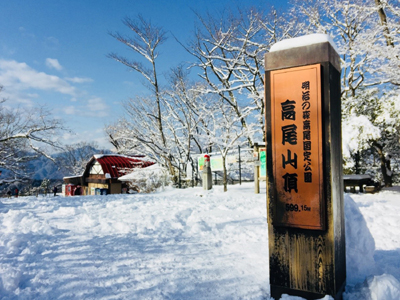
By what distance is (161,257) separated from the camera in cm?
424

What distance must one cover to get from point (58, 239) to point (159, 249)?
6.20ft

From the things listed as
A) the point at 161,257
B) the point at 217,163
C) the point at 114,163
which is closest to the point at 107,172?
the point at 114,163

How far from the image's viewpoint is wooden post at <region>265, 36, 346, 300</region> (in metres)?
2.92

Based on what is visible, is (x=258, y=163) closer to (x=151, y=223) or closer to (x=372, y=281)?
(x=151, y=223)

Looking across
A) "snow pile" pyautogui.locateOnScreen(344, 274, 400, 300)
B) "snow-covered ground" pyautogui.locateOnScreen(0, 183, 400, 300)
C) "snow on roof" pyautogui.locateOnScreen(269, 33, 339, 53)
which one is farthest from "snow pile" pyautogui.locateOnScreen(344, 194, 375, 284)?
"snow on roof" pyautogui.locateOnScreen(269, 33, 339, 53)

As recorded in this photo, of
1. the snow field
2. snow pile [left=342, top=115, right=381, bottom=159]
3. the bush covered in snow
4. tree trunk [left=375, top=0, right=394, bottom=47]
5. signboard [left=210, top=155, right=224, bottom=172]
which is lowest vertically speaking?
the snow field

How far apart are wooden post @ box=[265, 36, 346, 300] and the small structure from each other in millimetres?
20902

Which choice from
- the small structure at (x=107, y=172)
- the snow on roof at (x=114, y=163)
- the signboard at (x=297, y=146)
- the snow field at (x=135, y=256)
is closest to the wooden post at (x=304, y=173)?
the signboard at (x=297, y=146)

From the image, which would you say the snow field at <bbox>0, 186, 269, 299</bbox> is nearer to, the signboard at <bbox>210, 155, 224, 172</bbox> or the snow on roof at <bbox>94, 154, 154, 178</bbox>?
the signboard at <bbox>210, 155, 224, 172</bbox>

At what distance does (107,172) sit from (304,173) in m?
25.0

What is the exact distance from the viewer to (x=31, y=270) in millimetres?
3600

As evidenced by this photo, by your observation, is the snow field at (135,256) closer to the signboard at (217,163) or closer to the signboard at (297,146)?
the signboard at (297,146)

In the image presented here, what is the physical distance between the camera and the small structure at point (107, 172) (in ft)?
84.7

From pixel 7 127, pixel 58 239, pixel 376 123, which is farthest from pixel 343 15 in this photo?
pixel 7 127
